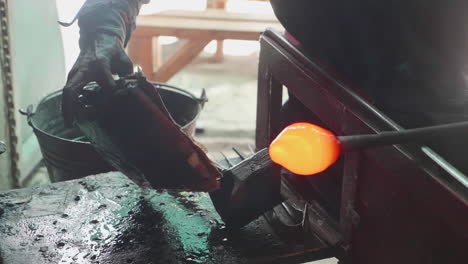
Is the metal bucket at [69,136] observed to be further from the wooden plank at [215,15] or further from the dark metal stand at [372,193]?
the wooden plank at [215,15]

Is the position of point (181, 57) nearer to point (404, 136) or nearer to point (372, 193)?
point (372, 193)

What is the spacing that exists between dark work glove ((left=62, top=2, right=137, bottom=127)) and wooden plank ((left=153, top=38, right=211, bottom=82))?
199 centimetres

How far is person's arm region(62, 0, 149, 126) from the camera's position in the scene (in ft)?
4.90

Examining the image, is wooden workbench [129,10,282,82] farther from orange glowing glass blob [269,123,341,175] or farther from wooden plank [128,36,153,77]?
orange glowing glass blob [269,123,341,175]

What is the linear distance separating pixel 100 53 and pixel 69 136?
4.33 ft

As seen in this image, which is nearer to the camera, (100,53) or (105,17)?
(100,53)

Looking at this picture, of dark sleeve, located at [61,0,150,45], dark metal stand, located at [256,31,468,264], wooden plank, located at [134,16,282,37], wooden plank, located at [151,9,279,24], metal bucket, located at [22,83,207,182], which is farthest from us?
wooden plank, located at [151,9,279,24]

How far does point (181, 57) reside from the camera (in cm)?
384

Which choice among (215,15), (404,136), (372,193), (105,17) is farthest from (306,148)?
(215,15)

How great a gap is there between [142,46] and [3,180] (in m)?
1.32

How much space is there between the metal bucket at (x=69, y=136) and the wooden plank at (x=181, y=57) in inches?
42.4

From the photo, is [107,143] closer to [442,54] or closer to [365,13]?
[365,13]

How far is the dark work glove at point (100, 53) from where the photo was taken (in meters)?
1.49

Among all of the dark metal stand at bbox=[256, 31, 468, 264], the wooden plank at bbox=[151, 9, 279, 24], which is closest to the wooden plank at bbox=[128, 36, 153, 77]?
the wooden plank at bbox=[151, 9, 279, 24]
